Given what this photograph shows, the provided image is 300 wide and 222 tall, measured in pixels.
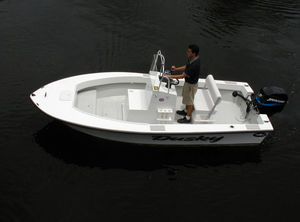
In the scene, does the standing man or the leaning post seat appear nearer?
the standing man

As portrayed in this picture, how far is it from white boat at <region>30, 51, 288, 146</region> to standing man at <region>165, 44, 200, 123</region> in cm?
21

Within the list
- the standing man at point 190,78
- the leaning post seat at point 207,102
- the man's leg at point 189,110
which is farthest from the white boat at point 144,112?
the standing man at point 190,78

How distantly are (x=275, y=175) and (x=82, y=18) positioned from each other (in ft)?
37.5

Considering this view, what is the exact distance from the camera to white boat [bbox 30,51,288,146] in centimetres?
646

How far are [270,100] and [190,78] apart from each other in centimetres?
235

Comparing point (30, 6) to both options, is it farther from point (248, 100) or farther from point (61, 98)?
point (248, 100)

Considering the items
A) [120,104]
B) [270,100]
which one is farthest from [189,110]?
[270,100]

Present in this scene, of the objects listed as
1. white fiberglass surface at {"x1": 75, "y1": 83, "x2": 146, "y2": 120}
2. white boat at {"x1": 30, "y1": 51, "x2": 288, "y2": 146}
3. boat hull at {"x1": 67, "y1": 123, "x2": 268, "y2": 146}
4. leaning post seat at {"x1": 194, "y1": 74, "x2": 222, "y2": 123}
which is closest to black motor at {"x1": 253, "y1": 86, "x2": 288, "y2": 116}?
white boat at {"x1": 30, "y1": 51, "x2": 288, "y2": 146}

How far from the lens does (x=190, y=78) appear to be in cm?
677

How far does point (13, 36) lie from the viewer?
11.5 metres

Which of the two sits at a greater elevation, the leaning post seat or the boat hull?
the leaning post seat

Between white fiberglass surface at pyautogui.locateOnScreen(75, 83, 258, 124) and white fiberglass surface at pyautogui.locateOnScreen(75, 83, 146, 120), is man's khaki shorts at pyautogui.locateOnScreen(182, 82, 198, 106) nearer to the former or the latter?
white fiberglass surface at pyautogui.locateOnScreen(75, 83, 258, 124)

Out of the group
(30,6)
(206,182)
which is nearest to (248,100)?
(206,182)

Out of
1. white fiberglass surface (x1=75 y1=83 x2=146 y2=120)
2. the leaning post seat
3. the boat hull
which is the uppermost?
the leaning post seat
